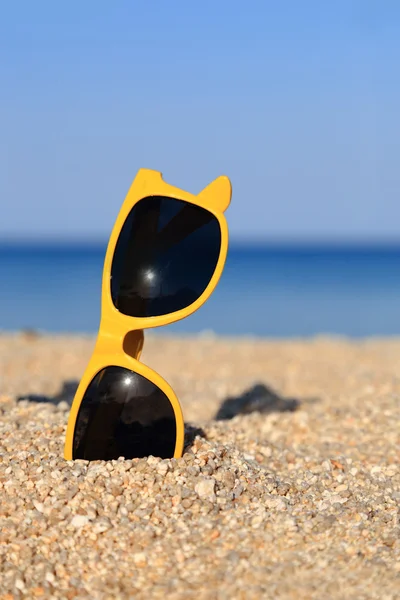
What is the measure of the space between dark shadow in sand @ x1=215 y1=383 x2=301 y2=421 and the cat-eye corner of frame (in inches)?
103

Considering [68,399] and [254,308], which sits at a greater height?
[254,308]

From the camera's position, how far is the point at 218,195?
3.82 m

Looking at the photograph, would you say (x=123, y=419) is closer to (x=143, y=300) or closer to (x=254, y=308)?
(x=143, y=300)

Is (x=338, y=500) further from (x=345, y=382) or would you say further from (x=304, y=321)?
(x=304, y=321)

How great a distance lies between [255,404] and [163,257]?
2.98m

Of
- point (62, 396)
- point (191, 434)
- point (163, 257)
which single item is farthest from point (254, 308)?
point (163, 257)

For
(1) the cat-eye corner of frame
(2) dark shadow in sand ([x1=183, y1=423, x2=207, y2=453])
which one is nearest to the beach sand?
(2) dark shadow in sand ([x1=183, y1=423, x2=207, y2=453])

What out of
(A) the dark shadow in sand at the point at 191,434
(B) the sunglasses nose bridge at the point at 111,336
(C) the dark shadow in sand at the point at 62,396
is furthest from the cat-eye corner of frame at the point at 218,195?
(C) the dark shadow in sand at the point at 62,396

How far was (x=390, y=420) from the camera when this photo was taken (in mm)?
5762

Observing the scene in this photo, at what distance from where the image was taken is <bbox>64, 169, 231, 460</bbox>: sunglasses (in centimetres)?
385

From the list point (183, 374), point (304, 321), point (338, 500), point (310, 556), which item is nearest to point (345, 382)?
point (183, 374)

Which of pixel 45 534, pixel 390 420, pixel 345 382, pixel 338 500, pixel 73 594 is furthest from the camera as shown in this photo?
pixel 345 382

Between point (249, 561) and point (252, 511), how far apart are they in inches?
17.3

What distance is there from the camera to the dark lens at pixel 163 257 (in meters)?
3.85
